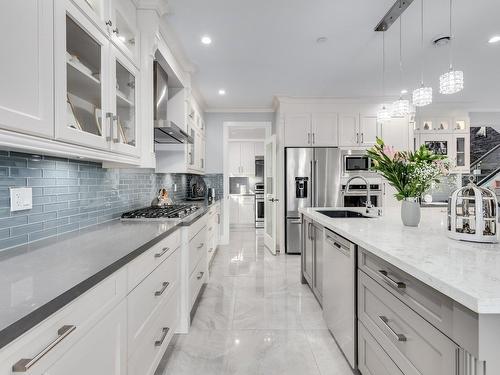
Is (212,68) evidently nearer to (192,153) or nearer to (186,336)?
(192,153)

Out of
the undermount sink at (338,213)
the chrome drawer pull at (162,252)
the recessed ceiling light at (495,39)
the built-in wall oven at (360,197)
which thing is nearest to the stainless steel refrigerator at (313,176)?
the built-in wall oven at (360,197)

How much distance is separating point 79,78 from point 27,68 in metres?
0.38

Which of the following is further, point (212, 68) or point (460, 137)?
point (460, 137)

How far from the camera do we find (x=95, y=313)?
2.92ft

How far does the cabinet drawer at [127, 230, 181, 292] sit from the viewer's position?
1186 mm

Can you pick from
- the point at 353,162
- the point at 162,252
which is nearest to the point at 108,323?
the point at 162,252

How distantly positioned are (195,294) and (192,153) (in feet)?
6.68

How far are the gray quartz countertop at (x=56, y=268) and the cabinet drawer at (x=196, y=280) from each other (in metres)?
0.80

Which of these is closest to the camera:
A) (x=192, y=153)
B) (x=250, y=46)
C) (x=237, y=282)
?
(x=250, y=46)

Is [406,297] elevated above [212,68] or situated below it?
below

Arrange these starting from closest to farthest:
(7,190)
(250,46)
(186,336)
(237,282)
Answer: (7,190), (186,336), (250,46), (237,282)

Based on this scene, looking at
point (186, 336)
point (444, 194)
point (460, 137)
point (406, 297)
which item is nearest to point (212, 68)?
point (186, 336)

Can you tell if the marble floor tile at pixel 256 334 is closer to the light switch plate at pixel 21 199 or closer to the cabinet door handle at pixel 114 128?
the light switch plate at pixel 21 199

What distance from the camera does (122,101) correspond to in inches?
69.1
